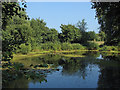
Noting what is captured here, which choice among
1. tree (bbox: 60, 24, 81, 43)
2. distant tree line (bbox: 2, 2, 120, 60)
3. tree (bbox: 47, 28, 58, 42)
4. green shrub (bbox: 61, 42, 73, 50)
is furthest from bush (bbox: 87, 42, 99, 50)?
tree (bbox: 47, 28, 58, 42)

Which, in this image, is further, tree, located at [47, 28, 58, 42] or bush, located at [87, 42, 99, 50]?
tree, located at [47, 28, 58, 42]

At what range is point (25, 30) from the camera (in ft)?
124

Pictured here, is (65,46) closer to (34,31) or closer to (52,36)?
(52,36)

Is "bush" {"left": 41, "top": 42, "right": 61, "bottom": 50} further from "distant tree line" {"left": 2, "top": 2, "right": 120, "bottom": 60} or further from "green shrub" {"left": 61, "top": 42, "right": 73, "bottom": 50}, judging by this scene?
"green shrub" {"left": 61, "top": 42, "right": 73, "bottom": 50}

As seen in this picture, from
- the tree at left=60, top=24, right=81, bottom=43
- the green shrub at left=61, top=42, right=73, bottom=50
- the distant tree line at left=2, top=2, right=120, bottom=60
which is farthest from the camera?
the tree at left=60, top=24, right=81, bottom=43

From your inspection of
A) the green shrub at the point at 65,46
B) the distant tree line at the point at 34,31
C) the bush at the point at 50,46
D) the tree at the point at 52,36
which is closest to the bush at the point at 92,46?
the distant tree line at the point at 34,31

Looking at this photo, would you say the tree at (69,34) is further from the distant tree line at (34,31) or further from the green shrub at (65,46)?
the green shrub at (65,46)

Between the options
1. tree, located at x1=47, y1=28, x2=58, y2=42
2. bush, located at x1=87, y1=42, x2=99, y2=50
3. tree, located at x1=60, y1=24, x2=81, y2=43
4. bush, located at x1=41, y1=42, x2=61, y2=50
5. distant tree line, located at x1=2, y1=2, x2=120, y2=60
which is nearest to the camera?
distant tree line, located at x1=2, y1=2, x2=120, y2=60

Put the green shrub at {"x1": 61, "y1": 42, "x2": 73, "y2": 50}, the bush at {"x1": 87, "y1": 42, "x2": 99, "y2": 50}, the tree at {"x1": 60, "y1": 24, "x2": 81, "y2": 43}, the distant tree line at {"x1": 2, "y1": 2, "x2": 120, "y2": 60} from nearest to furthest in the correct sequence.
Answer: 1. the distant tree line at {"x1": 2, "y1": 2, "x2": 120, "y2": 60}
2. the green shrub at {"x1": 61, "y1": 42, "x2": 73, "y2": 50}
3. the bush at {"x1": 87, "y1": 42, "x2": 99, "y2": 50}
4. the tree at {"x1": 60, "y1": 24, "x2": 81, "y2": 43}

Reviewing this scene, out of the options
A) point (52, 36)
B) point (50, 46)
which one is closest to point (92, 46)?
point (52, 36)

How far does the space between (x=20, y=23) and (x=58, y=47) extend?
17.2 meters

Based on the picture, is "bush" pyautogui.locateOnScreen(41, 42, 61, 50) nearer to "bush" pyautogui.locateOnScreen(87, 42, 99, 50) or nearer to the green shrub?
the green shrub

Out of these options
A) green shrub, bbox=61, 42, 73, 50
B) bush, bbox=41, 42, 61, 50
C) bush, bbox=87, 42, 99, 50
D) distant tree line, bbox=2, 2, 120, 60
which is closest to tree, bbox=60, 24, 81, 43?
distant tree line, bbox=2, 2, 120, 60

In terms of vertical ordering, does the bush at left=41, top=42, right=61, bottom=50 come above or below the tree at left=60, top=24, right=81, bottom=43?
below
